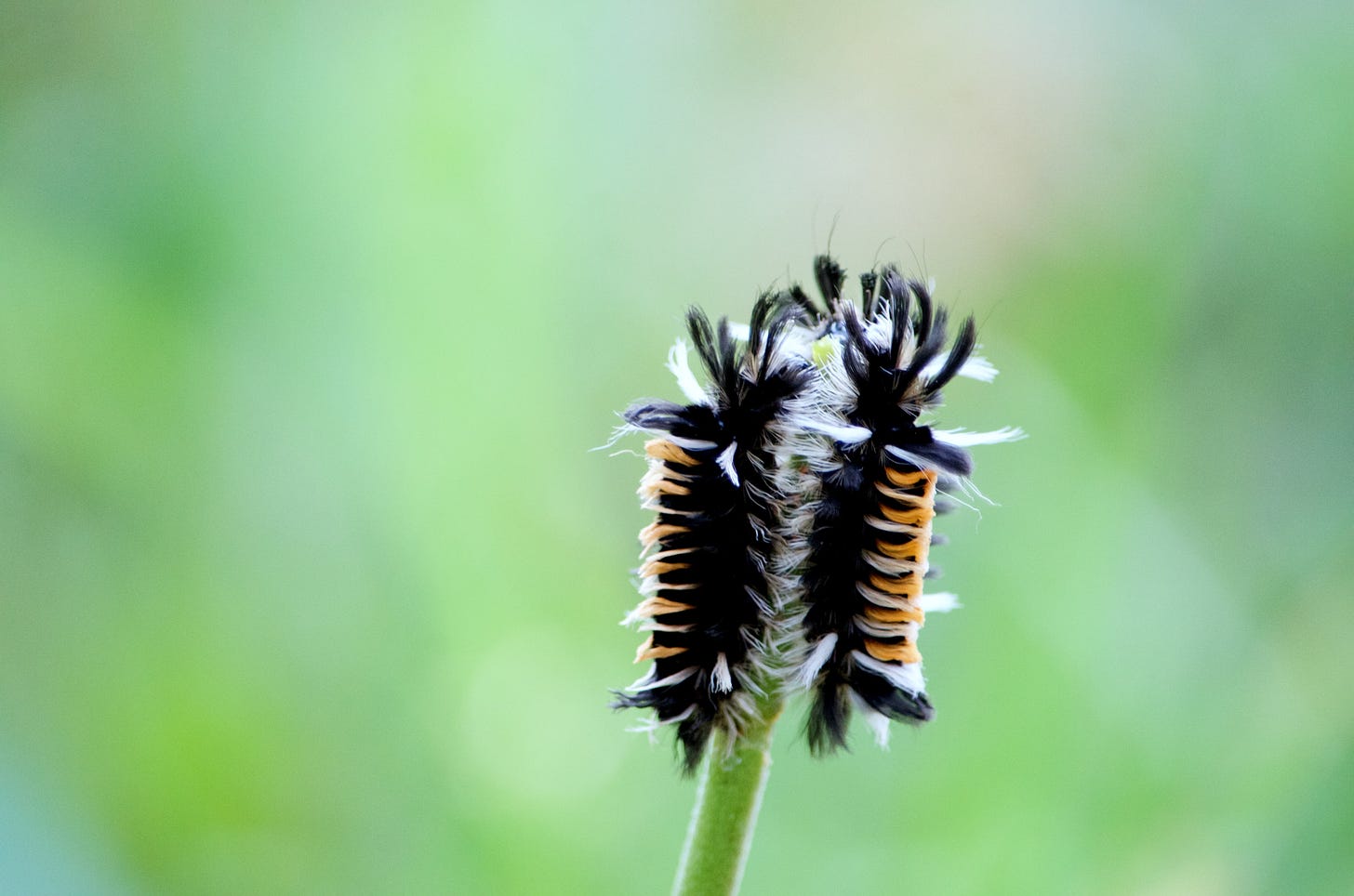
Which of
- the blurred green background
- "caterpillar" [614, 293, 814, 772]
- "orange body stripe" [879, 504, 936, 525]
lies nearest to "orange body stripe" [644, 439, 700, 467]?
"caterpillar" [614, 293, 814, 772]

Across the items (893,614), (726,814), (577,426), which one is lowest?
(726,814)

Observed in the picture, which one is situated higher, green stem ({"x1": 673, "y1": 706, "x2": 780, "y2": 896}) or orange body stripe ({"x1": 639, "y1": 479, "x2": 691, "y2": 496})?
orange body stripe ({"x1": 639, "y1": 479, "x2": 691, "y2": 496})

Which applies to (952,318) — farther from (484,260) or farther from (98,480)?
(98,480)

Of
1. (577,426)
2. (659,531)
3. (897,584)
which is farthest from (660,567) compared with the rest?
(577,426)

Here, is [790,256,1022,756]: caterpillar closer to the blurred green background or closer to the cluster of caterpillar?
the cluster of caterpillar

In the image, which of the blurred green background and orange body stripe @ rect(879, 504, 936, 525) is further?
the blurred green background

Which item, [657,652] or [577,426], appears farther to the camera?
[577,426]

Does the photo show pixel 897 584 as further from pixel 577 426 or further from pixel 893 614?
pixel 577 426
